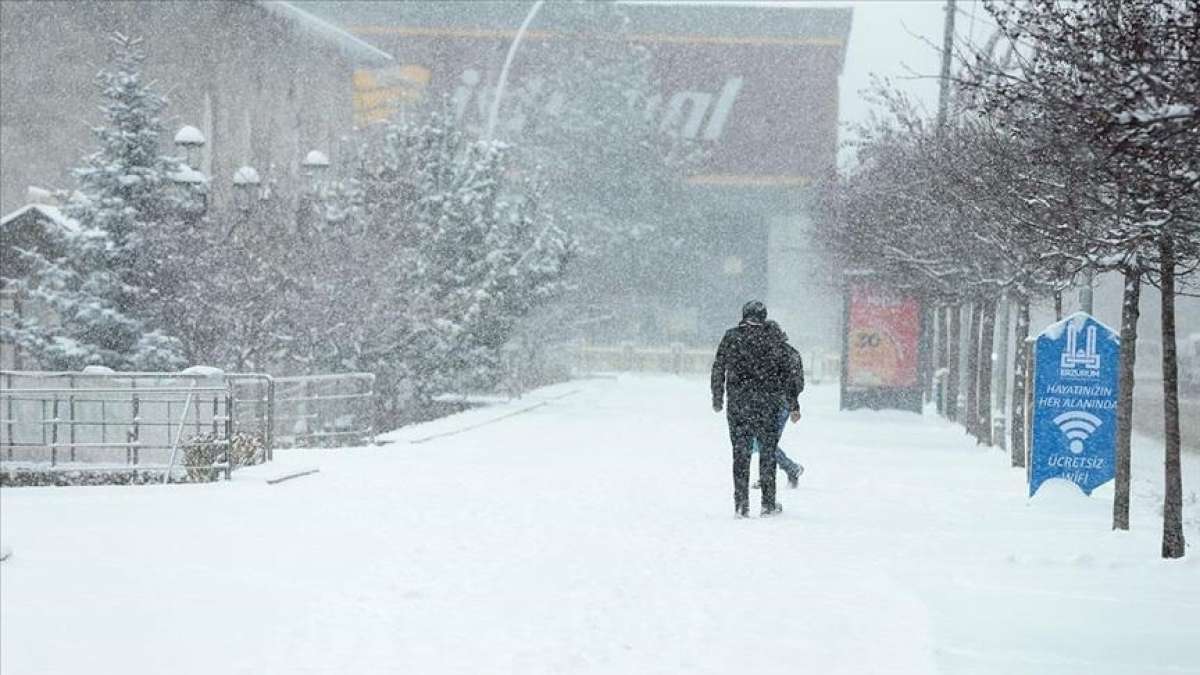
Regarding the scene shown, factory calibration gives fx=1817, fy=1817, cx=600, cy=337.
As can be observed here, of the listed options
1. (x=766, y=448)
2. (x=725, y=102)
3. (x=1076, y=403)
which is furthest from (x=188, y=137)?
(x=725, y=102)

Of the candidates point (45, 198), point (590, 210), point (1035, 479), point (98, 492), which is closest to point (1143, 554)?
point (1035, 479)

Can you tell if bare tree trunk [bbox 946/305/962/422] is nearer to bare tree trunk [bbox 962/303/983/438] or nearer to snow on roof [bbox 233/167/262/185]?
bare tree trunk [bbox 962/303/983/438]

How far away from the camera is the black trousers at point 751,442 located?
591 inches

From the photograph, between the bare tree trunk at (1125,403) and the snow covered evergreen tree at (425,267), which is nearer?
the bare tree trunk at (1125,403)

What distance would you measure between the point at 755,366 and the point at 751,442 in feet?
2.11

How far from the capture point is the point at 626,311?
233 feet

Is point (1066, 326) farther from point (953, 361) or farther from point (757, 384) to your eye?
point (953, 361)

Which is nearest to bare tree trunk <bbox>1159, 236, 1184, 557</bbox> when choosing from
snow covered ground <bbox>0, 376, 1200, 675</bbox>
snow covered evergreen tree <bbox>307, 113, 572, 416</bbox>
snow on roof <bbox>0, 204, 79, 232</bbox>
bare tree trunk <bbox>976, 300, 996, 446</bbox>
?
snow covered ground <bbox>0, 376, 1200, 675</bbox>

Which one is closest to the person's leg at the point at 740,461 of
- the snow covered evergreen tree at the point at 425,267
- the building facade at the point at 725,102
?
the snow covered evergreen tree at the point at 425,267

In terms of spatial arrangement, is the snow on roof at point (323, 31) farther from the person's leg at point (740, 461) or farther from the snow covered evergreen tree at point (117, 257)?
the person's leg at point (740, 461)

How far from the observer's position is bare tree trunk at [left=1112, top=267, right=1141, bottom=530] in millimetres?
14273

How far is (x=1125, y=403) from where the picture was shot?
1455 cm

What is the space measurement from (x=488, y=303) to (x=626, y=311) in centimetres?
→ 3528

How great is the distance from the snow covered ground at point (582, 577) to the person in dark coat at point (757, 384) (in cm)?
62
